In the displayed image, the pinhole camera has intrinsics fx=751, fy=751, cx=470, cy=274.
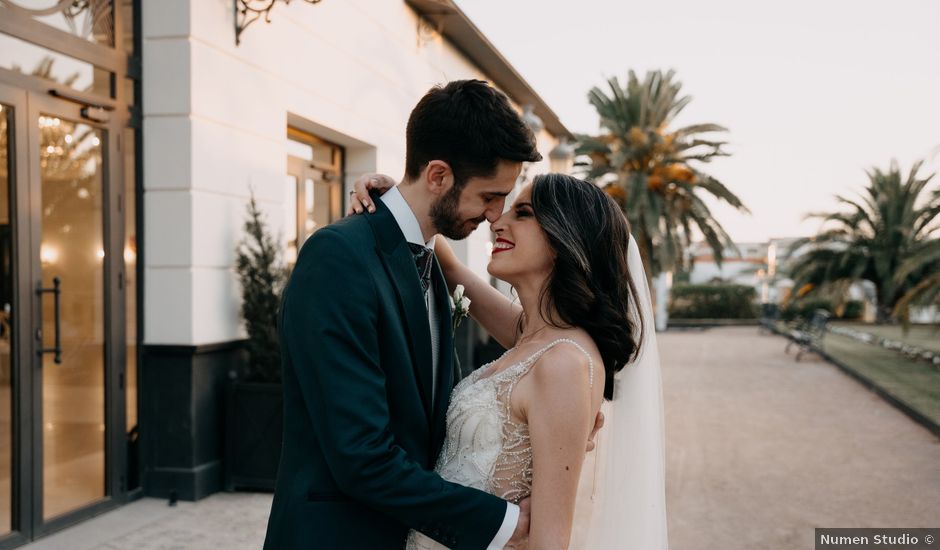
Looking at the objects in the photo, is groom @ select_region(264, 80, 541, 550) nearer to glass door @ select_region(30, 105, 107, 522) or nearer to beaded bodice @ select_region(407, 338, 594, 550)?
beaded bodice @ select_region(407, 338, 594, 550)

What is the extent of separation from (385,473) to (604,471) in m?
1.34

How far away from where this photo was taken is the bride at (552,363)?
6.17ft

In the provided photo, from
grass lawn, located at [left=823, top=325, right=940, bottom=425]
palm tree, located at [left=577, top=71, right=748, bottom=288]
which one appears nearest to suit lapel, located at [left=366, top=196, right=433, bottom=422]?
grass lawn, located at [left=823, top=325, right=940, bottom=425]

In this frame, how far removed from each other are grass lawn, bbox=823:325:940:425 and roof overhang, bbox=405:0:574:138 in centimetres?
726

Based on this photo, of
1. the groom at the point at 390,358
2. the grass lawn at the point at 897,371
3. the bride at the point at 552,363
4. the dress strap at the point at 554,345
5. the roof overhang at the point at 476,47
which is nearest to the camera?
the groom at the point at 390,358

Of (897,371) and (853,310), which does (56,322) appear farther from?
(853,310)

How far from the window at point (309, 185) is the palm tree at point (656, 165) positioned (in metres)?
11.7

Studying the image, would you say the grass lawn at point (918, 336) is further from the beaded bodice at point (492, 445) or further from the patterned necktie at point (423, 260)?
the patterned necktie at point (423, 260)

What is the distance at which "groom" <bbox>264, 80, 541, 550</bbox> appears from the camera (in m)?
1.59

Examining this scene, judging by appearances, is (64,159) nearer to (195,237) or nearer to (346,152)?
(195,237)

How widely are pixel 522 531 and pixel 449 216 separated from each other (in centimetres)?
82

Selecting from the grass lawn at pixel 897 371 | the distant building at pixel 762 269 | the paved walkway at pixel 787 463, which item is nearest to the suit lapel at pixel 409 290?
the paved walkway at pixel 787 463

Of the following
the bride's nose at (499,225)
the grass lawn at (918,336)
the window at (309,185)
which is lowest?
the grass lawn at (918,336)

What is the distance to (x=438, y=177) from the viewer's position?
1.93m
